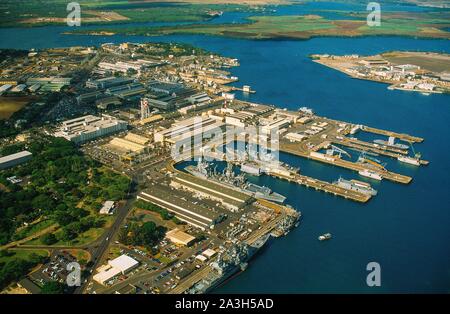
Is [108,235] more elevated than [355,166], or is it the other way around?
[355,166]

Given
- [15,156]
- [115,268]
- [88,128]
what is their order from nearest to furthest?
1. [115,268]
2. [15,156]
3. [88,128]

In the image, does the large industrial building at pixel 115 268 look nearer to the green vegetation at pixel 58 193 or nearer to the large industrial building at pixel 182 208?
the green vegetation at pixel 58 193

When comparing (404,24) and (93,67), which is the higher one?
(404,24)

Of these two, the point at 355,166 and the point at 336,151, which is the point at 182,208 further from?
the point at 336,151

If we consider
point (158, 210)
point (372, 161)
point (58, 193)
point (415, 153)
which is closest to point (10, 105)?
point (58, 193)

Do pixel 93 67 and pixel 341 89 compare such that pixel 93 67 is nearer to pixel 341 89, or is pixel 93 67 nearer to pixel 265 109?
pixel 265 109

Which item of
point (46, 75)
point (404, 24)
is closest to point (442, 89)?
point (46, 75)

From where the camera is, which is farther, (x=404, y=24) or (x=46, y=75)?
(x=404, y=24)

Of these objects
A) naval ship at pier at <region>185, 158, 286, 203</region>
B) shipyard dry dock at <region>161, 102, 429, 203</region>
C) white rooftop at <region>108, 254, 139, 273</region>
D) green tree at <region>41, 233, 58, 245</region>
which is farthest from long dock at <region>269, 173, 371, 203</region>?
green tree at <region>41, 233, 58, 245</region>
